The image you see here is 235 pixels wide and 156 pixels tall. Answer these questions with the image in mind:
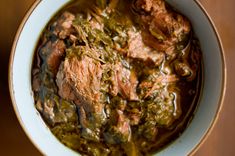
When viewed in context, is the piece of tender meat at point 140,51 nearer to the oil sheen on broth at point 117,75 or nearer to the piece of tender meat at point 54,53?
the oil sheen on broth at point 117,75

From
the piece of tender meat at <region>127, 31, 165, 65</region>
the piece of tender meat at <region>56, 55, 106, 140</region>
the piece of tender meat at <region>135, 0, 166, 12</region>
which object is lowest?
the piece of tender meat at <region>56, 55, 106, 140</region>

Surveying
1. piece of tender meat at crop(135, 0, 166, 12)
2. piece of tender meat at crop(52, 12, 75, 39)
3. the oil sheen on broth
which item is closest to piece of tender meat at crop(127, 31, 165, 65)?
the oil sheen on broth

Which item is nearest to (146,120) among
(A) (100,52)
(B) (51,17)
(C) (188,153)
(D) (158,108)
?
(D) (158,108)

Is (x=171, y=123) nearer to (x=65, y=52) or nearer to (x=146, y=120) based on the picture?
(x=146, y=120)

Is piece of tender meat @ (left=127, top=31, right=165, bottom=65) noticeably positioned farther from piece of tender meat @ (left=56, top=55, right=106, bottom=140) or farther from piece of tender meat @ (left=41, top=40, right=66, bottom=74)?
piece of tender meat @ (left=41, top=40, right=66, bottom=74)

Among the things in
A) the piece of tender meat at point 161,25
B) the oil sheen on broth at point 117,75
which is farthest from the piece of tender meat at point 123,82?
the piece of tender meat at point 161,25

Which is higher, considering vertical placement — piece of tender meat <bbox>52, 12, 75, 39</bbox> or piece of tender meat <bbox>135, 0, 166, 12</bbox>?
piece of tender meat <bbox>135, 0, 166, 12</bbox>
